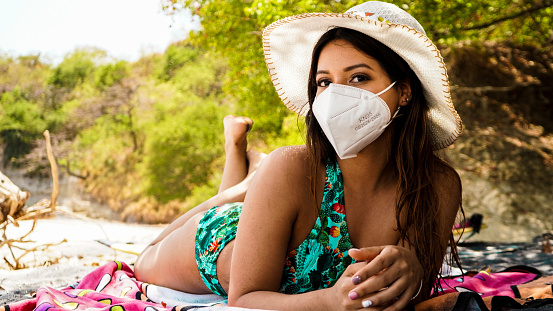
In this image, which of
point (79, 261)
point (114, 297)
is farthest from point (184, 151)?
point (114, 297)

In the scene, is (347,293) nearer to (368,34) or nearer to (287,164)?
(287,164)

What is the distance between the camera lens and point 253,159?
3.31 m

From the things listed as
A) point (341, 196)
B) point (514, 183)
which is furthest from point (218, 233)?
point (514, 183)

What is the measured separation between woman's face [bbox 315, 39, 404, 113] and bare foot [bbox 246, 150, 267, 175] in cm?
139

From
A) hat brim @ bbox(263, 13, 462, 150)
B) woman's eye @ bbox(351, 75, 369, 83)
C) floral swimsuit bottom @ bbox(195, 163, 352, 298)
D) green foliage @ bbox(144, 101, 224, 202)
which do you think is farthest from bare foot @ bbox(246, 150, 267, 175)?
green foliage @ bbox(144, 101, 224, 202)

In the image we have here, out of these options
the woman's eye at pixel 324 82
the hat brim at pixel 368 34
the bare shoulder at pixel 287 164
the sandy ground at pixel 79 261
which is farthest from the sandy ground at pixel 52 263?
the woman's eye at pixel 324 82

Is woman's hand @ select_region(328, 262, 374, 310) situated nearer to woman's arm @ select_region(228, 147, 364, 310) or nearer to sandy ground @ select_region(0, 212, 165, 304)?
woman's arm @ select_region(228, 147, 364, 310)

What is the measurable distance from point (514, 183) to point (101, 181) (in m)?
18.1

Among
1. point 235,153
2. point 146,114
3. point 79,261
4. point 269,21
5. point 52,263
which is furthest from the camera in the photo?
point 146,114

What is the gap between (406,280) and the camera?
5.01ft

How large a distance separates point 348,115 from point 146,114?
2116 cm

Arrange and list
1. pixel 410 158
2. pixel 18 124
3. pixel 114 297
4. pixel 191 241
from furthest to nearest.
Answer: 1. pixel 18 124
2. pixel 191 241
3. pixel 114 297
4. pixel 410 158

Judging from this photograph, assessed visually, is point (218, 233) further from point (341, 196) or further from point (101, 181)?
point (101, 181)

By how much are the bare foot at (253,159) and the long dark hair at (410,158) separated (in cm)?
123
